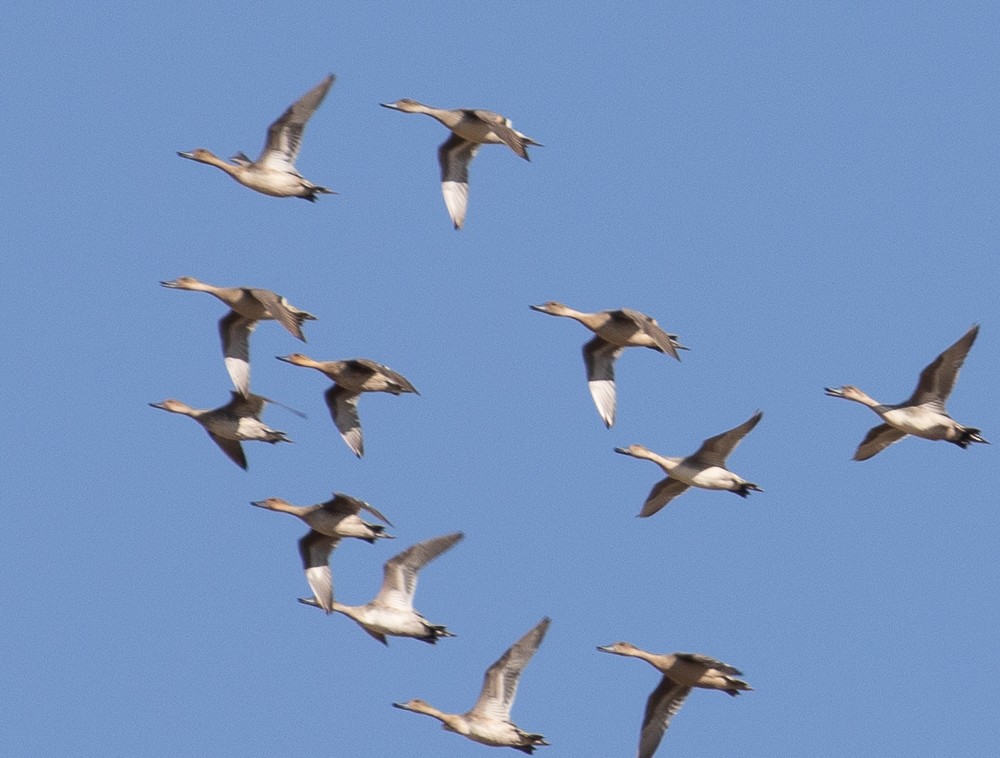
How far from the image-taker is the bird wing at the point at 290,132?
41.0 metres

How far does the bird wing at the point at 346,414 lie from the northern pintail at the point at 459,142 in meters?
3.29

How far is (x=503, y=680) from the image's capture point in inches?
1507

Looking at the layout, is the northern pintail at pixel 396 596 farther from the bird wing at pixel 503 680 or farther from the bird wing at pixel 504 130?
the bird wing at pixel 504 130

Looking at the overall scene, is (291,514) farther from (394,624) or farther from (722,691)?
(722,691)

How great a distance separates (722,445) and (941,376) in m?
3.46

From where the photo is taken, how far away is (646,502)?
136 feet

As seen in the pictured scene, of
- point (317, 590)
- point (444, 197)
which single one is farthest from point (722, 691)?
point (444, 197)

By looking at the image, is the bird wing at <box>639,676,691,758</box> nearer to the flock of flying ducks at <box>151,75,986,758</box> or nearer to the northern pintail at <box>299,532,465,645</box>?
the flock of flying ducks at <box>151,75,986,758</box>

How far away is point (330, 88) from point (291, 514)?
6673 mm

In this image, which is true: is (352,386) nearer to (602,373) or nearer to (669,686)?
(602,373)

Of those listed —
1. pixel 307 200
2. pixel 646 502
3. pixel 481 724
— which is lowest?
pixel 481 724

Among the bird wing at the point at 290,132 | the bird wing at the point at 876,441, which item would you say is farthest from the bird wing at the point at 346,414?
the bird wing at the point at 876,441

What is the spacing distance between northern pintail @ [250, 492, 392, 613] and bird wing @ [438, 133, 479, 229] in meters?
5.53

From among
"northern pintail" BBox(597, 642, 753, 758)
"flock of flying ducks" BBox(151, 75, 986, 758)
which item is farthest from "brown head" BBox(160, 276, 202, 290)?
"northern pintail" BBox(597, 642, 753, 758)
